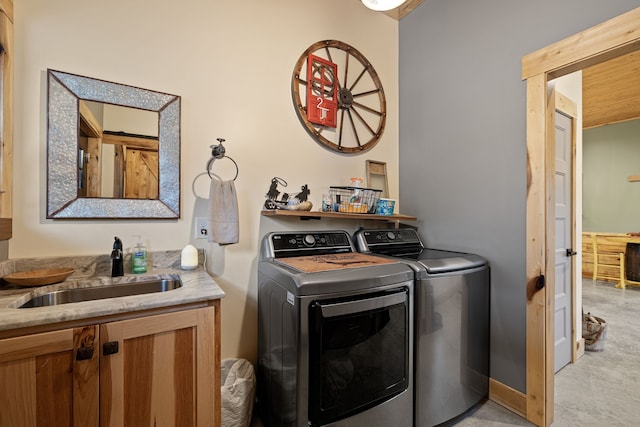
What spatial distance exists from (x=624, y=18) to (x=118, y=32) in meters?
2.62

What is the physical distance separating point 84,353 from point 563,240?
124 inches

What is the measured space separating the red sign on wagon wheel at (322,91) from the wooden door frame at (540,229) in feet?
4.33

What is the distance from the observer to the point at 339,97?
230 centimetres

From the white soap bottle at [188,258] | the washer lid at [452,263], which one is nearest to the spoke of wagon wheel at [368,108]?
the washer lid at [452,263]

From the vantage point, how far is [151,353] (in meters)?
1.04

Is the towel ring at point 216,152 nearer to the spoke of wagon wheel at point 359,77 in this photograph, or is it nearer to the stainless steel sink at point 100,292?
the stainless steel sink at point 100,292

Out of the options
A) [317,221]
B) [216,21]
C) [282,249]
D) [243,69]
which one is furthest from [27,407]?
[216,21]

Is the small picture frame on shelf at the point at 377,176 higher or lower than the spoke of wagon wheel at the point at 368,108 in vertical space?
lower

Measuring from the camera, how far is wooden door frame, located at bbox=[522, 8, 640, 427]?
1.63 metres

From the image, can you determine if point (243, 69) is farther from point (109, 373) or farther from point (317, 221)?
point (109, 373)

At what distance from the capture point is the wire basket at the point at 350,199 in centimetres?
210

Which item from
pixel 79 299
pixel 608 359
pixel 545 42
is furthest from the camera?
pixel 608 359

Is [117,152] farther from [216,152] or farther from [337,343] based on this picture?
[337,343]

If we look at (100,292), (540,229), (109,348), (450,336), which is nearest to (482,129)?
(540,229)
